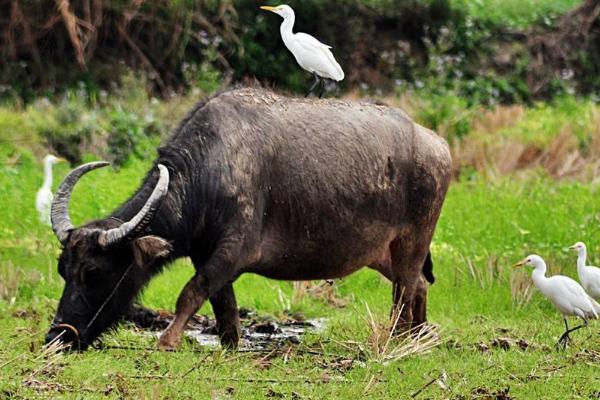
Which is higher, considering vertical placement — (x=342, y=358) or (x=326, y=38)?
(x=342, y=358)

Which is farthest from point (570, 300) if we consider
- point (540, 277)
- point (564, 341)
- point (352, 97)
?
point (352, 97)

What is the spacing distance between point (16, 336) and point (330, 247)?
1.99m

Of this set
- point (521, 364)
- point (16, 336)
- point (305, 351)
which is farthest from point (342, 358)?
point (16, 336)

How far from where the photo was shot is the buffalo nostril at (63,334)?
6.93 m

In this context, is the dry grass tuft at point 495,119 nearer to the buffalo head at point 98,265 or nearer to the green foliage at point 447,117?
the green foliage at point 447,117

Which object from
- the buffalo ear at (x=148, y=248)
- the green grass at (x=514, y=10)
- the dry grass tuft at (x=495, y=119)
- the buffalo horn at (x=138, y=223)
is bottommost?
the green grass at (x=514, y=10)

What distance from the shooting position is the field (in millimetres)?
6438

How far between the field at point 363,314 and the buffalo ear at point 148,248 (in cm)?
54

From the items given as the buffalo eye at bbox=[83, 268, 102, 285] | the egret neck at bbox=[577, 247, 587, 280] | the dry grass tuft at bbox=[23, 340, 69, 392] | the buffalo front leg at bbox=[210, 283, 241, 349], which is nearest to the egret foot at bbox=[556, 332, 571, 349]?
the egret neck at bbox=[577, 247, 587, 280]

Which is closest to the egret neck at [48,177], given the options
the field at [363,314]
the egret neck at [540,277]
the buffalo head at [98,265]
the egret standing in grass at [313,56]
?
the field at [363,314]

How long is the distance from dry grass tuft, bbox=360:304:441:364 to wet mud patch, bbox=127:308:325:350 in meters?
0.71

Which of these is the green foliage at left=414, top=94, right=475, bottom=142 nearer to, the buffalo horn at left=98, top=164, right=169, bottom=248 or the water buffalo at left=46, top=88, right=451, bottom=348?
the water buffalo at left=46, top=88, right=451, bottom=348

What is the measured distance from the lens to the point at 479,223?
11758mm

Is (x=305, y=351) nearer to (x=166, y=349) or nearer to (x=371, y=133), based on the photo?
(x=166, y=349)
